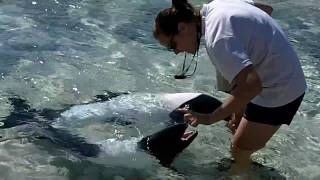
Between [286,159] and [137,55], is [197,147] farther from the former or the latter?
[137,55]

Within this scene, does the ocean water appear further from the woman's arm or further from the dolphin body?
the woman's arm

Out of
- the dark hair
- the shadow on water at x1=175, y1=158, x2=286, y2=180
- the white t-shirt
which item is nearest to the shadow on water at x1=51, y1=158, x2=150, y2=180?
the shadow on water at x1=175, y1=158, x2=286, y2=180

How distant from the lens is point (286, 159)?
4.60m

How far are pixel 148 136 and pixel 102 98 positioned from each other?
1.28 m

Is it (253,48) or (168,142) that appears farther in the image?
(168,142)

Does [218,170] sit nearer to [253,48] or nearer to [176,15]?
[253,48]

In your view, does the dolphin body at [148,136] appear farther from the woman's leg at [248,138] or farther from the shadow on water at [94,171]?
the woman's leg at [248,138]

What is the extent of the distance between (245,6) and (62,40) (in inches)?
167

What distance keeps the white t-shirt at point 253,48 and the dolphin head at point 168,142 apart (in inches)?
26.5

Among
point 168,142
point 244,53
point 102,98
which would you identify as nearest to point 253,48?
point 244,53

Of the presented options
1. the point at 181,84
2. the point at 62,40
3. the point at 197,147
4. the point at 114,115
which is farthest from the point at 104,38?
the point at 197,147

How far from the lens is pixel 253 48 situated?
3.36m

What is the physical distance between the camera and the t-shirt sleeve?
3.13m

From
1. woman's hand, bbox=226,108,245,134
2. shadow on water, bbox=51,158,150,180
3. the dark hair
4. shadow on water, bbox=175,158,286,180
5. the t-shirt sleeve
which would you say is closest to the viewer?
the t-shirt sleeve
